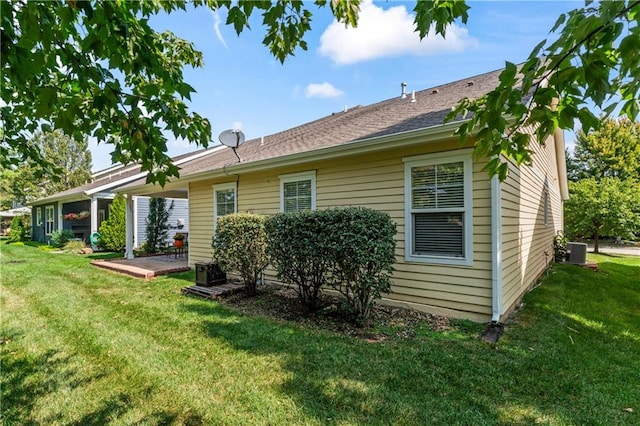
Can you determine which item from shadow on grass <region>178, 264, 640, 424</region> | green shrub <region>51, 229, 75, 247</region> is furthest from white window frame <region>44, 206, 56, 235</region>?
shadow on grass <region>178, 264, 640, 424</region>

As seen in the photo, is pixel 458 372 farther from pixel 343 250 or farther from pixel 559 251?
pixel 559 251

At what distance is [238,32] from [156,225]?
555 inches

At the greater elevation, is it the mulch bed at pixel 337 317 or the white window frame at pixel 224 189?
the white window frame at pixel 224 189

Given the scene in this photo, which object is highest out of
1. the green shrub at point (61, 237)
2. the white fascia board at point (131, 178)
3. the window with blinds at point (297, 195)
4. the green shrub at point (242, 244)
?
the white fascia board at point (131, 178)

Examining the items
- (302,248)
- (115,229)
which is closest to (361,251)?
(302,248)

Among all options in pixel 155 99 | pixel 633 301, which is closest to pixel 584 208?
pixel 633 301

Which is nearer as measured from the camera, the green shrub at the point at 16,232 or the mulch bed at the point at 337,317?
the mulch bed at the point at 337,317

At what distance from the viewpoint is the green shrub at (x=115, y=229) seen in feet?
46.2

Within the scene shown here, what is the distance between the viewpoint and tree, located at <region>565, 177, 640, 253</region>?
14906 millimetres

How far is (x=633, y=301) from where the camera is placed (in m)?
6.38

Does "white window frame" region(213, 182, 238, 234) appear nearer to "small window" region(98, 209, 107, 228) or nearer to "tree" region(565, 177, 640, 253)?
"small window" region(98, 209, 107, 228)

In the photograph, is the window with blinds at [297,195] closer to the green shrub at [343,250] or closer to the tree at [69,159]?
the green shrub at [343,250]

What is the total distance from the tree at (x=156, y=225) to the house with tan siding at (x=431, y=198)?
894cm

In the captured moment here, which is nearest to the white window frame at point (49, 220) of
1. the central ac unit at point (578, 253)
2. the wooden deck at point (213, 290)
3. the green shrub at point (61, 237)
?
the green shrub at point (61, 237)
